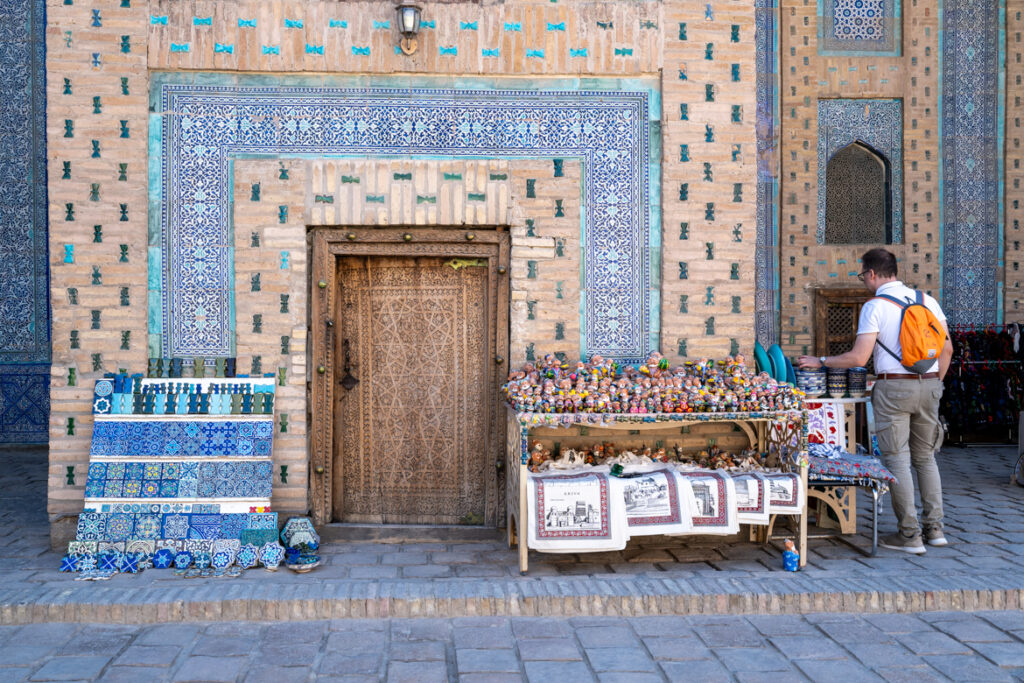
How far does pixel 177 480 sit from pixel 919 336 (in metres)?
4.99

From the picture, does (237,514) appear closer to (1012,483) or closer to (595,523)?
(595,523)

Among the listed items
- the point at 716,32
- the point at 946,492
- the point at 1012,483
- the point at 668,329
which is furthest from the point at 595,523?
the point at 1012,483

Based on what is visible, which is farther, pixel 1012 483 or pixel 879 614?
pixel 1012 483

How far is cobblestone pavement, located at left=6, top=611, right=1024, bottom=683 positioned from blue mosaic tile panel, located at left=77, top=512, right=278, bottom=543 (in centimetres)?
94

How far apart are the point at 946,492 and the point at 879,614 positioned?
3.44 meters

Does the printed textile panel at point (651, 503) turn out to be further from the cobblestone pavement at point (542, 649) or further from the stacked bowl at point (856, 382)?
the stacked bowl at point (856, 382)

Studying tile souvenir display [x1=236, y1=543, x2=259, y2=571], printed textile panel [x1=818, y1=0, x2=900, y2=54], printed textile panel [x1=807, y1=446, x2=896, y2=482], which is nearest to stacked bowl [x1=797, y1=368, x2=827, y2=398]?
printed textile panel [x1=807, y1=446, x2=896, y2=482]

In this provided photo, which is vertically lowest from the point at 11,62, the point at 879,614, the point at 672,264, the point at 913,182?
the point at 879,614

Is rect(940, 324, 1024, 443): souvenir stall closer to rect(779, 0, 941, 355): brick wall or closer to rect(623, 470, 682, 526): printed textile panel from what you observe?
rect(779, 0, 941, 355): brick wall

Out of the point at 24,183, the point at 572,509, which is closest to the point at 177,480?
the point at 572,509

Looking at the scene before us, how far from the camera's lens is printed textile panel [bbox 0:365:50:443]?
10047 mm

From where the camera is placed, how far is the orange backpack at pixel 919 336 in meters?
5.30

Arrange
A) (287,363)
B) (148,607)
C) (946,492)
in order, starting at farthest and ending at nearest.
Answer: (946,492) → (287,363) → (148,607)

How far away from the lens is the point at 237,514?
5.28 meters
